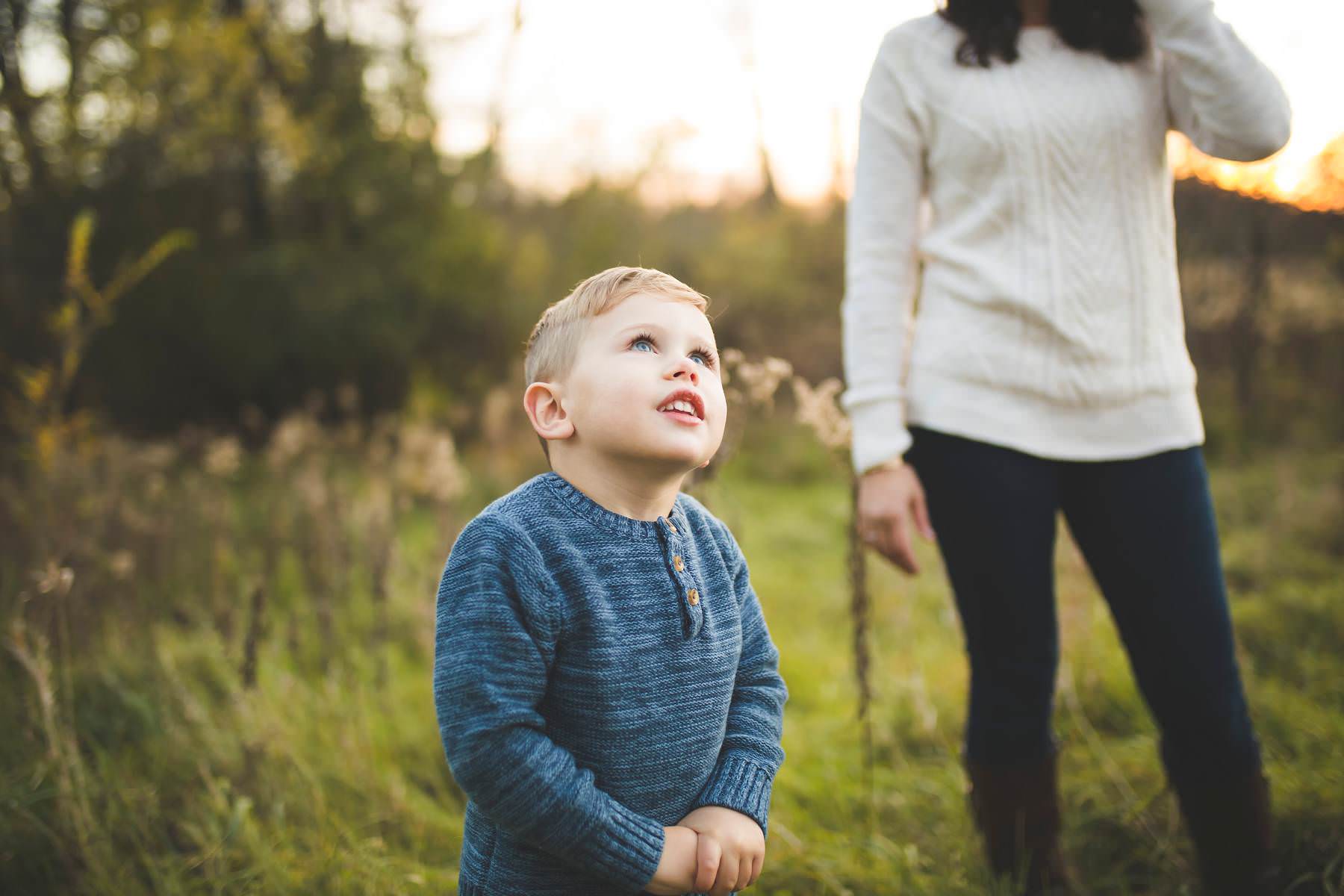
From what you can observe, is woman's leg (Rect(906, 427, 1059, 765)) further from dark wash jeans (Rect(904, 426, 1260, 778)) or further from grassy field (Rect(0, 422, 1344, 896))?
grassy field (Rect(0, 422, 1344, 896))

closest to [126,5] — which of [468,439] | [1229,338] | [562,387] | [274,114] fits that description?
[274,114]

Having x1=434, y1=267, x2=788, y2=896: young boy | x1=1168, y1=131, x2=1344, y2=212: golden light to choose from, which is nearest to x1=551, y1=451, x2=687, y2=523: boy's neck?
x1=434, y1=267, x2=788, y2=896: young boy

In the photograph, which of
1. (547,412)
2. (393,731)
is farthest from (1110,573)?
(393,731)

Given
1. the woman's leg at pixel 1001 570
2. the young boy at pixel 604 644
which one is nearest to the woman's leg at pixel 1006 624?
the woman's leg at pixel 1001 570

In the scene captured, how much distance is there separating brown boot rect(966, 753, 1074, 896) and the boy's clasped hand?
30.1 inches

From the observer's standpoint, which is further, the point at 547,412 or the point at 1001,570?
the point at 1001,570

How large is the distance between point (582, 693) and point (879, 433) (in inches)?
30.9

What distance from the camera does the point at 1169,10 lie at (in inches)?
54.9

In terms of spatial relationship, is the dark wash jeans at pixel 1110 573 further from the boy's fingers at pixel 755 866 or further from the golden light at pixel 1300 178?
the golden light at pixel 1300 178

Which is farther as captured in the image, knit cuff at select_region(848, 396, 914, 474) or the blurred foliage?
the blurred foliage

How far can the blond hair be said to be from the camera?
1019 millimetres

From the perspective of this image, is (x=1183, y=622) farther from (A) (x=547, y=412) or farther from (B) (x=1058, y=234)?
(A) (x=547, y=412)

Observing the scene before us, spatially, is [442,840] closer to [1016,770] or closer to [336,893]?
[336,893]

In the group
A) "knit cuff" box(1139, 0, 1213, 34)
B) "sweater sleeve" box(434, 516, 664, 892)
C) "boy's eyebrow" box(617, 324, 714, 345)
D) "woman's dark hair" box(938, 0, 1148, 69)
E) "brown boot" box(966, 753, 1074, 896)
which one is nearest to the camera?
"sweater sleeve" box(434, 516, 664, 892)
